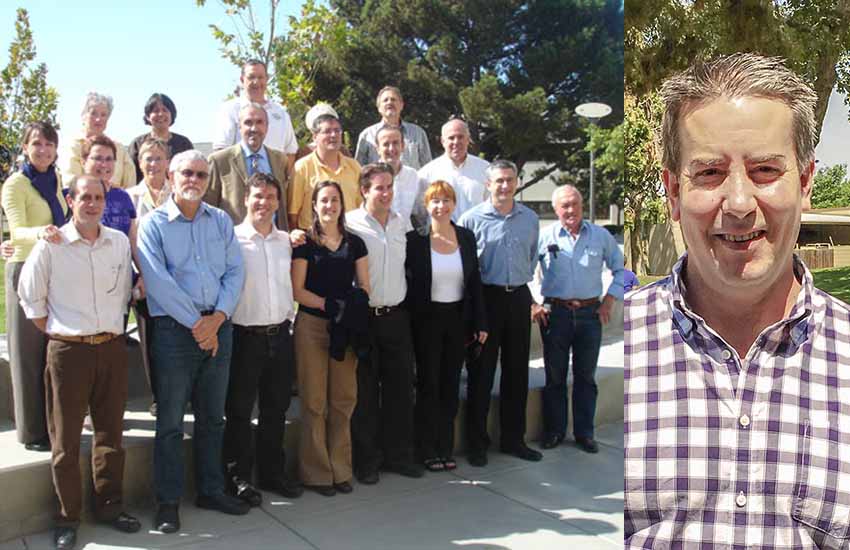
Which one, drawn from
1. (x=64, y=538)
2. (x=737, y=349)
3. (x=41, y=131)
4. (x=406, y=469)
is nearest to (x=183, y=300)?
(x=41, y=131)

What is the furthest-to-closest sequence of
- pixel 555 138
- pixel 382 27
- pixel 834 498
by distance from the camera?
pixel 382 27 → pixel 555 138 → pixel 834 498

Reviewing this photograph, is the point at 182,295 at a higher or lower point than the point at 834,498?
higher

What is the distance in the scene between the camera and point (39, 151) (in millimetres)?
2041

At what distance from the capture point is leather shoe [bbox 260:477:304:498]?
2.67 m

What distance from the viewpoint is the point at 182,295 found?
7.73 feet

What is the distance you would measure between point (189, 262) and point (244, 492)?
739mm

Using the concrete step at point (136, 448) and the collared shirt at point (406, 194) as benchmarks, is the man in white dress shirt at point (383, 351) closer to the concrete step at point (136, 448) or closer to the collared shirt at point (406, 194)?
the collared shirt at point (406, 194)

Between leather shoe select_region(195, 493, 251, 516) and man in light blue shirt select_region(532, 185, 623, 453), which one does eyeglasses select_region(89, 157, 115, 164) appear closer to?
leather shoe select_region(195, 493, 251, 516)

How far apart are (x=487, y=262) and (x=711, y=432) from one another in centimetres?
174

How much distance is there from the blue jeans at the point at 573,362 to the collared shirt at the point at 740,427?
1.01 metres

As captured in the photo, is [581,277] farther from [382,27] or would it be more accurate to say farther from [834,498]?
[834,498]

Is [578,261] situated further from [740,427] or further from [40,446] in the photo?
[40,446]

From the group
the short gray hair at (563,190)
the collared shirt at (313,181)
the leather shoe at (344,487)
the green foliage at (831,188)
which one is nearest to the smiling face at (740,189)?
the green foliage at (831,188)

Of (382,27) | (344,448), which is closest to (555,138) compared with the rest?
(382,27)
